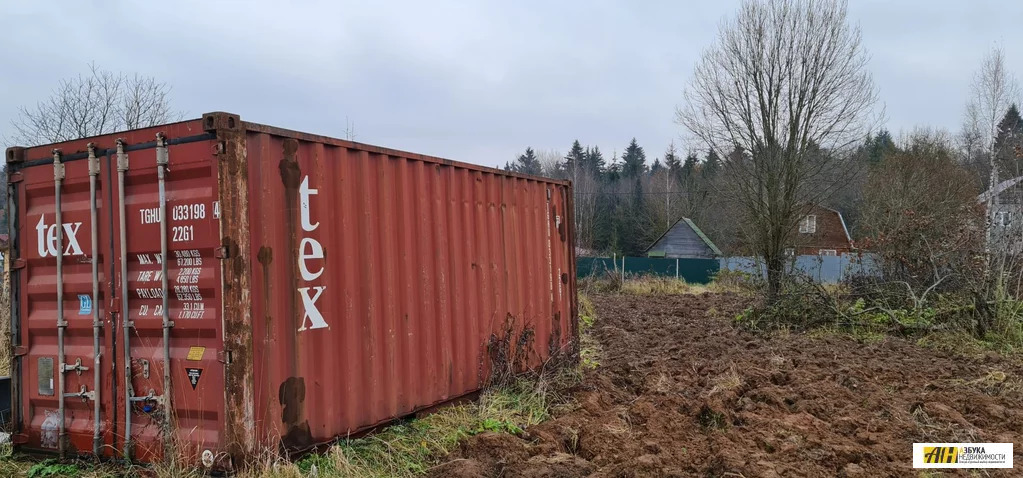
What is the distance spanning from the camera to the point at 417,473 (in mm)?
4242

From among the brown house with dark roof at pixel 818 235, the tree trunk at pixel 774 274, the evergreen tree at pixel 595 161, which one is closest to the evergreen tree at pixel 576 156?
the evergreen tree at pixel 595 161

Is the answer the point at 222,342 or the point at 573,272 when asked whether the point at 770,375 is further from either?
the point at 222,342

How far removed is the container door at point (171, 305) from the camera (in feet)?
12.7

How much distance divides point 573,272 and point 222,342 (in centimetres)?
485

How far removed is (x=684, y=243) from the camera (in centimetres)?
3812

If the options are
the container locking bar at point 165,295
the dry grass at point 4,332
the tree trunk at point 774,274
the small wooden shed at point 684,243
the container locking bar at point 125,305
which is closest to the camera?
the container locking bar at point 165,295

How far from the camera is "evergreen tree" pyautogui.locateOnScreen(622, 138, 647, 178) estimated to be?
70.4 meters

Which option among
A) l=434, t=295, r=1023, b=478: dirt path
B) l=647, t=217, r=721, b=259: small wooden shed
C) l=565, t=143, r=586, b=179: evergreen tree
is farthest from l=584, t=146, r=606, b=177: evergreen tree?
l=434, t=295, r=1023, b=478: dirt path

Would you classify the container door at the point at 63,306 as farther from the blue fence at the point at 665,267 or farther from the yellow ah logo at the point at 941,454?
the blue fence at the point at 665,267

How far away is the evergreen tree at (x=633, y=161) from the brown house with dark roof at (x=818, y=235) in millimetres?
32801

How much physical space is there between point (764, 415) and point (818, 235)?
2194 cm

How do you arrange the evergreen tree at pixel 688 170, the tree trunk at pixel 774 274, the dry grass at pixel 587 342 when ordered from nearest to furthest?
the dry grass at pixel 587 342
the tree trunk at pixel 774 274
the evergreen tree at pixel 688 170

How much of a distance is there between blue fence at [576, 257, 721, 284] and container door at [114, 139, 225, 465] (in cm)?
2293

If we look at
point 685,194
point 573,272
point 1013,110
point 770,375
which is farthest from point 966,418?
point 685,194
